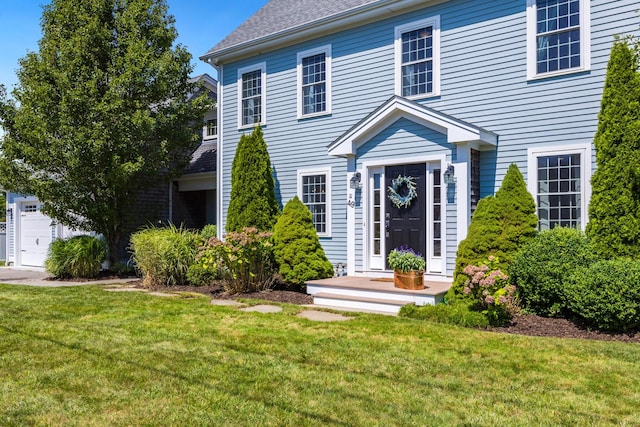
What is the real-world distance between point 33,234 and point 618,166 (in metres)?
Answer: 16.2

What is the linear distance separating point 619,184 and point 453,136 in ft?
8.49

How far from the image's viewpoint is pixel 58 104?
12.0m

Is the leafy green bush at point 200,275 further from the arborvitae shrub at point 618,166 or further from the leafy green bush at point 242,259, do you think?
the arborvitae shrub at point 618,166

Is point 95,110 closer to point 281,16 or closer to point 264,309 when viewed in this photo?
point 281,16

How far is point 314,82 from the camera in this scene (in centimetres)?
1134

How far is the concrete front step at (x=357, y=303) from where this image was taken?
7523 millimetres

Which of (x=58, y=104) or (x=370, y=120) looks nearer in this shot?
(x=370, y=120)

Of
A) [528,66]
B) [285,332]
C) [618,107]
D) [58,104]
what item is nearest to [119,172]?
[58,104]

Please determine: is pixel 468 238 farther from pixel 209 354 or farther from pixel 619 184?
pixel 209 354

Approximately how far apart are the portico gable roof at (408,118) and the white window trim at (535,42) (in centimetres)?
128

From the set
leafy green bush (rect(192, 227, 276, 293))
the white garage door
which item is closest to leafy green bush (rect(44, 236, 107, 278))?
the white garage door

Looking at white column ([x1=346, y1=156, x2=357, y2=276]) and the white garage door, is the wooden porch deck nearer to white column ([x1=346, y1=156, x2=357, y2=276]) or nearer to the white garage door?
white column ([x1=346, y1=156, x2=357, y2=276])

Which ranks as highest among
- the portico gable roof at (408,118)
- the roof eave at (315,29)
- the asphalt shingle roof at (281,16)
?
the asphalt shingle roof at (281,16)

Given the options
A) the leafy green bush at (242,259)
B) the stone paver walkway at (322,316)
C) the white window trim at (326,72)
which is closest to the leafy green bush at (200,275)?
the leafy green bush at (242,259)
